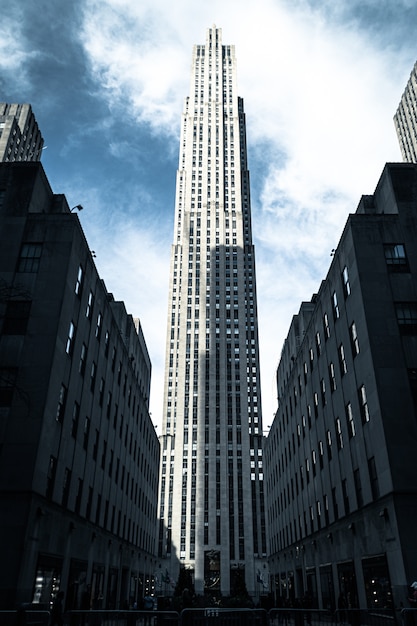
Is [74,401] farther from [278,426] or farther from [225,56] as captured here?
[225,56]

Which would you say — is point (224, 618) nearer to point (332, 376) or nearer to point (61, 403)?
point (61, 403)

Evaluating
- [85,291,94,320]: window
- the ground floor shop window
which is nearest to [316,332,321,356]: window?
[85,291,94,320]: window

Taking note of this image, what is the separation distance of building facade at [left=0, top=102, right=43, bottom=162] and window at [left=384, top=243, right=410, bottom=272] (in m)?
86.4

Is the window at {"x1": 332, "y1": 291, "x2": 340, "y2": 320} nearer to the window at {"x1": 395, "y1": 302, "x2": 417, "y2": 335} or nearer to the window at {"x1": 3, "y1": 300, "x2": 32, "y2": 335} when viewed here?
the window at {"x1": 395, "y1": 302, "x2": 417, "y2": 335}

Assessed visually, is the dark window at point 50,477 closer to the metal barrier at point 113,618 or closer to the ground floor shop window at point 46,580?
the ground floor shop window at point 46,580

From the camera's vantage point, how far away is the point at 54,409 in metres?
27.5

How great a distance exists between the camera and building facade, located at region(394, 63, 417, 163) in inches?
4728

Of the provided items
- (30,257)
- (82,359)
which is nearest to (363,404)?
(82,359)

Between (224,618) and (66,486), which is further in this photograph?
(66,486)

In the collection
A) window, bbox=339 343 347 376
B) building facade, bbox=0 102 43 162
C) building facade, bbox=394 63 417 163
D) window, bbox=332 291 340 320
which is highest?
building facade, bbox=394 63 417 163

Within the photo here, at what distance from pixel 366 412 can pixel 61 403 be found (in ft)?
59.6

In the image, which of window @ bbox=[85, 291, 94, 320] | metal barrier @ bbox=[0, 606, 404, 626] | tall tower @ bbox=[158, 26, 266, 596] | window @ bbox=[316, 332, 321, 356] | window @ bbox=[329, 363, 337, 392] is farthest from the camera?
tall tower @ bbox=[158, 26, 266, 596]

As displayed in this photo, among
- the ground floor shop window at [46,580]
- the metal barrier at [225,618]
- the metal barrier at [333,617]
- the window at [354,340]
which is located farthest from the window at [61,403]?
the window at [354,340]

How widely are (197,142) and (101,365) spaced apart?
130 m
